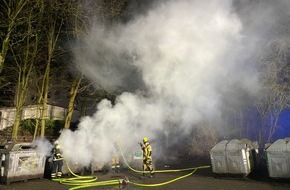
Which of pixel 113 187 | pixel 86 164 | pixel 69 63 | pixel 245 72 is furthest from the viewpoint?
pixel 69 63

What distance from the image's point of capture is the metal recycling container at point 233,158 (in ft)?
33.1

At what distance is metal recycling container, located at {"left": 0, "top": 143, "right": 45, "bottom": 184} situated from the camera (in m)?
10.1

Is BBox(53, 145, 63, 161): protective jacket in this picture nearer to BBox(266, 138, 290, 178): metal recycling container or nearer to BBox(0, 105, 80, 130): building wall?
BBox(266, 138, 290, 178): metal recycling container

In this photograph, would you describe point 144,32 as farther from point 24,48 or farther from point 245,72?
point 24,48

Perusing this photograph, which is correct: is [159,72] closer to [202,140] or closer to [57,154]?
[57,154]

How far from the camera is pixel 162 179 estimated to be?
10609mm

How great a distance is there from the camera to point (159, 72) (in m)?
11.2

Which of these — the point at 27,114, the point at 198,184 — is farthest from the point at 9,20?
the point at 198,184

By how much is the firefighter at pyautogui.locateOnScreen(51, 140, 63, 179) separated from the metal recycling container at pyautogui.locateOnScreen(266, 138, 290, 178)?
27.9 feet

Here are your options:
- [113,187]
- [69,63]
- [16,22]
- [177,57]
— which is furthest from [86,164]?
[69,63]

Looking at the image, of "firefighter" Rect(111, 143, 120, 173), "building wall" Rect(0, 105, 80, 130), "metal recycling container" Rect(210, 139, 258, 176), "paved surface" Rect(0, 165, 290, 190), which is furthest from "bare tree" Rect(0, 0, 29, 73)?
"metal recycling container" Rect(210, 139, 258, 176)

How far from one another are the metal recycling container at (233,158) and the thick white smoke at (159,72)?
2.47 metres

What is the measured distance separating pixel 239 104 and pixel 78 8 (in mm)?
12357

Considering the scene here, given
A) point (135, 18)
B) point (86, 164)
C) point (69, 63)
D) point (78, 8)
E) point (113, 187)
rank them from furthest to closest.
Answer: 1. point (69, 63)
2. point (78, 8)
3. point (86, 164)
4. point (135, 18)
5. point (113, 187)
